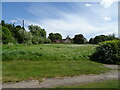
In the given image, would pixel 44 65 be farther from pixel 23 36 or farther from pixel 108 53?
pixel 23 36

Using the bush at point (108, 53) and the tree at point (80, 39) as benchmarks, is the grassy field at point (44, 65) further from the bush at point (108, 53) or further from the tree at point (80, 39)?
the tree at point (80, 39)

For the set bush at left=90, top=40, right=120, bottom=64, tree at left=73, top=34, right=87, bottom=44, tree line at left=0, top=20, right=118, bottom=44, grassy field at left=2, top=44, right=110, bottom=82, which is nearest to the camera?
grassy field at left=2, top=44, right=110, bottom=82


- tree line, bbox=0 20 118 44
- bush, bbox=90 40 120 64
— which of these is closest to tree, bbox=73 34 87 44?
tree line, bbox=0 20 118 44

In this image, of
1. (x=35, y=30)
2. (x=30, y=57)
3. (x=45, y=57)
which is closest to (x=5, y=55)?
(x=30, y=57)

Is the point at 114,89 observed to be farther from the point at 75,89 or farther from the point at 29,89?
the point at 29,89

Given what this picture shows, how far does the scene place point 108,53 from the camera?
14.0 meters

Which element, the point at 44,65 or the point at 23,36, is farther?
the point at 23,36

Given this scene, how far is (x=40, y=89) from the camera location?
6105mm

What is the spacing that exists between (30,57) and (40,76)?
17.7 feet

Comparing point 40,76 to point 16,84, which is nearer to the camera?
point 16,84

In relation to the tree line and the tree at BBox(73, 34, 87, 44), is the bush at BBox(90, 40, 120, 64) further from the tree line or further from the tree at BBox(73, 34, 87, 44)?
the tree at BBox(73, 34, 87, 44)

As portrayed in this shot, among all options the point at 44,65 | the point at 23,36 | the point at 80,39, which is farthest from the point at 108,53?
the point at 80,39

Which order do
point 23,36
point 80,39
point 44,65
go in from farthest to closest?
point 80,39, point 23,36, point 44,65

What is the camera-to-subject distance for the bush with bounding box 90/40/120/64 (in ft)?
44.9
